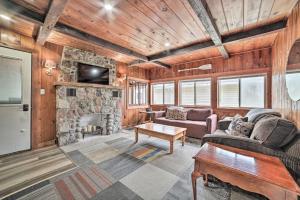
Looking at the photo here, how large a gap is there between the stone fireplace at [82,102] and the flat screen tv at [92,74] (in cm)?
12

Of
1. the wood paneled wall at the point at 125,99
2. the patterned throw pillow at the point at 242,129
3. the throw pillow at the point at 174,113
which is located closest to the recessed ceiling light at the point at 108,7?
the patterned throw pillow at the point at 242,129

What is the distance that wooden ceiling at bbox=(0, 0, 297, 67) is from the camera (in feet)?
6.27

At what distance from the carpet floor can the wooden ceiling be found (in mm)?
2525

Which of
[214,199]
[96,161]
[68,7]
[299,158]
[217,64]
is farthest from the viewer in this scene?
[217,64]

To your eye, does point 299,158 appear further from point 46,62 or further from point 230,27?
point 46,62

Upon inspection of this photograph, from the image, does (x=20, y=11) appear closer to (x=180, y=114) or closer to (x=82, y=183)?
(x=82, y=183)

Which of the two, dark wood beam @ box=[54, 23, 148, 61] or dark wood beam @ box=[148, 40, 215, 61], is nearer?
dark wood beam @ box=[54, 23, 148, 61]

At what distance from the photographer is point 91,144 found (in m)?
3.39

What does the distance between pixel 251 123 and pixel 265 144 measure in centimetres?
86

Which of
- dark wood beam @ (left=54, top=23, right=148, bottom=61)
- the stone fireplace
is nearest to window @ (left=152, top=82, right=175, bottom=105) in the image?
the stone fireplace

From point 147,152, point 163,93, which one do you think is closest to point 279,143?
point 147,152

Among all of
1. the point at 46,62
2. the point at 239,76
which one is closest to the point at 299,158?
the point at 239,76

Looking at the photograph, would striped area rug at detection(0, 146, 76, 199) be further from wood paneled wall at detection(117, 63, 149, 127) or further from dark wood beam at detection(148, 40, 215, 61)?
dark wood beam at detection(148, 40, 215, 61)

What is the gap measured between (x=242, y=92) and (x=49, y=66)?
5354 mm
